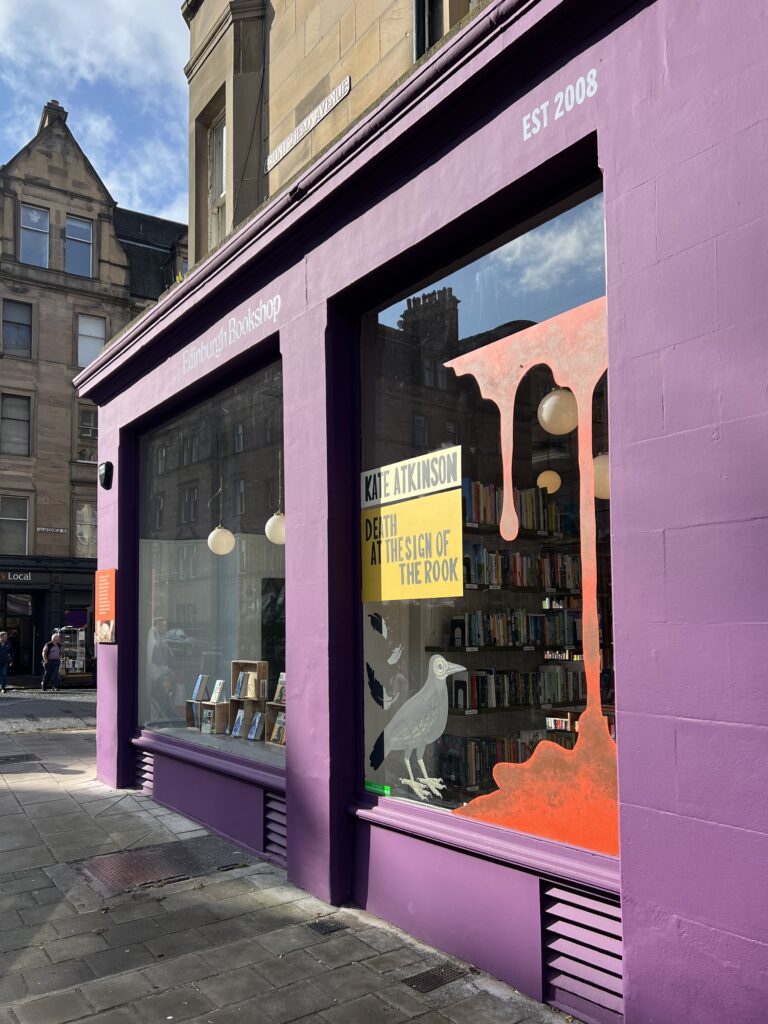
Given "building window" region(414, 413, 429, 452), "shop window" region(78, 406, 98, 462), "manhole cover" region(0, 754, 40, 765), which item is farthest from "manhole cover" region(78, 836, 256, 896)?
"shop window" region(78, 406, 98, 462)

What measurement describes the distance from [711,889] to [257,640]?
511 cm

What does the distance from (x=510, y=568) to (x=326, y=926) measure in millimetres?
2406

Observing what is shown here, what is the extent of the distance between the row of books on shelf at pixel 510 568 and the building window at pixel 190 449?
14.6 feet

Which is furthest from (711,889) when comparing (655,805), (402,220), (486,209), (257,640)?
(257,640)

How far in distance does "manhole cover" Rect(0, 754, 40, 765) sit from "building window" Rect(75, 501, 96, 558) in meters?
17.7

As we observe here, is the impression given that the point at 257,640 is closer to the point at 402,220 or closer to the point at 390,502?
the point at 390,502

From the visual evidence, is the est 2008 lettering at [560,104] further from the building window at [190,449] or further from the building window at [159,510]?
the building window at [159,510]

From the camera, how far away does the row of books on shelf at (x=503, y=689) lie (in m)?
5.02

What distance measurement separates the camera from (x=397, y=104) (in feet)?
17.2

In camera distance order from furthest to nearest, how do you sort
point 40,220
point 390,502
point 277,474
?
point 40,220
point 277,474
point 390,502

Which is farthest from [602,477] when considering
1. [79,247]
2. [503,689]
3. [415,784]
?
[79,247]

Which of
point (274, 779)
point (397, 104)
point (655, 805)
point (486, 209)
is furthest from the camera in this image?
point (274, 779)

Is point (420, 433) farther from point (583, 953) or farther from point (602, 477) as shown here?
point (583, 953)

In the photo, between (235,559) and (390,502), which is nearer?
(390,502)
